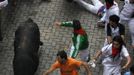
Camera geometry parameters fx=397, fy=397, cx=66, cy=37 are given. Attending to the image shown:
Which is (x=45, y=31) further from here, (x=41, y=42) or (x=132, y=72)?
(x=132, y=72)

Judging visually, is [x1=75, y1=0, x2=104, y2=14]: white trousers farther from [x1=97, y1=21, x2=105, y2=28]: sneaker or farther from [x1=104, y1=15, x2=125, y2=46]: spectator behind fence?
[x1=104, y1=15, x2=125, y2=46]: spectator behind fence

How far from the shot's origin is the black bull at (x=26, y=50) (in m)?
9.72

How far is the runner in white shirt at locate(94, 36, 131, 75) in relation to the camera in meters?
9.00

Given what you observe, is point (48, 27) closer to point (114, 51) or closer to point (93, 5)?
point (93, 5)

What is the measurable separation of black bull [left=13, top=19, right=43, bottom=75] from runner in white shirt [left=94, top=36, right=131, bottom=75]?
1712 millimetres

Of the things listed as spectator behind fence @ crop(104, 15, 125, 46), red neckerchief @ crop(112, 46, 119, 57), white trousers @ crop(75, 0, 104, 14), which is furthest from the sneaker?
red neckerchief @ crop(112, 46, 119, 57)

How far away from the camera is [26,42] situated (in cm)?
1026

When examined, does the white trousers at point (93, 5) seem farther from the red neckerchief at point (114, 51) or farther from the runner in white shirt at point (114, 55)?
the red neckerchief at point (114, 51)

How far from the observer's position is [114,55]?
9.27 metres

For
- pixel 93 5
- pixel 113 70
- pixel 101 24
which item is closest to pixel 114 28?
pixel 113 70

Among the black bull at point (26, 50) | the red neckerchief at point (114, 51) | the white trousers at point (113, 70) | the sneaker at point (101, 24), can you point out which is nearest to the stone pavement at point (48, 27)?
the sneaker at point (101, 24)

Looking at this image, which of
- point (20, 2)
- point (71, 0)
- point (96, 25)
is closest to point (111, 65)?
point (96, 25)

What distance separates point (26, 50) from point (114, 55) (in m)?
2.27

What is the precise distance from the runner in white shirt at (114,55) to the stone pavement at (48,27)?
1.19 m
